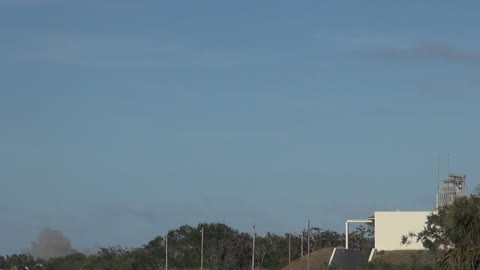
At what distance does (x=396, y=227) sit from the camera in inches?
4668

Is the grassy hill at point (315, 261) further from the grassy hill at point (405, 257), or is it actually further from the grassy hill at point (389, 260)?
the grassy hill at point (405, 257)

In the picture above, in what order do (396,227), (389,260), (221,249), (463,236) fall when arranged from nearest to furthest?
(463,236), (389,260), (396,227), (221,249)

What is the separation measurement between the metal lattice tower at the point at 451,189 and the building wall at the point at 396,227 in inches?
137

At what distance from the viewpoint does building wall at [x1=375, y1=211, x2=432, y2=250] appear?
11600 centimetres

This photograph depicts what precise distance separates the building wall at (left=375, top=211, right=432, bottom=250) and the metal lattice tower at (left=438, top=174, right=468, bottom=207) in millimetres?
3477

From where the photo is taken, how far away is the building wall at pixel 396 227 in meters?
116

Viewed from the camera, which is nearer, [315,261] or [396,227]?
[396,227]

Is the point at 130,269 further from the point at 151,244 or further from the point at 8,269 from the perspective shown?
the point at 8,269

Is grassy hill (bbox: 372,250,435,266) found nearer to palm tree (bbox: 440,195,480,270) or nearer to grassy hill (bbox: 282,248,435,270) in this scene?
grassy hill (bbox: 282,248,435,270)

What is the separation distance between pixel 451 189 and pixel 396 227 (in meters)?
9.82

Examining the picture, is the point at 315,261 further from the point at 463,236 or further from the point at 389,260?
the point at 463,236

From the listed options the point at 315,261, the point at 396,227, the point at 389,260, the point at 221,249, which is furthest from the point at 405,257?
the point at 221,249

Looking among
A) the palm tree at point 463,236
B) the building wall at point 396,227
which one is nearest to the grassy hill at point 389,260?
the building wall at point 396,227

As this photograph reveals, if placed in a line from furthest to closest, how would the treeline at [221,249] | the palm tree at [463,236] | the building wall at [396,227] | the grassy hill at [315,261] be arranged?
1. the treeline at [221,249]
2. the grassy hill at [315,261]
3. the building wall at [396,227]
4. the palm tree at [463,236]
